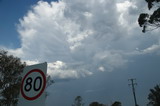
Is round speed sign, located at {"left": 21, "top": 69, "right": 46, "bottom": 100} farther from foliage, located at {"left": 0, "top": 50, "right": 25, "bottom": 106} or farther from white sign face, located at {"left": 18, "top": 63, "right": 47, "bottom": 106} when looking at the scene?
foliage, located at {"left": 0, "top": 50, "right": 25, "bottom": 106}

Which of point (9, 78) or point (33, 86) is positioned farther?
point (9, 78)

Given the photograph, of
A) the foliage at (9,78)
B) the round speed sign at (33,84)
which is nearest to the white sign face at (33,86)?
the round speed sign at (33,84)

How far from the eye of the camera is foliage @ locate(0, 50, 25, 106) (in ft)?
95.5

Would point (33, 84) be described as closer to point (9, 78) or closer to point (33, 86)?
point (33, 86)

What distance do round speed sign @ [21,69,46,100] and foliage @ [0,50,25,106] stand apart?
25879 mm

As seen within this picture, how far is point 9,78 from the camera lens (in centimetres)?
2947

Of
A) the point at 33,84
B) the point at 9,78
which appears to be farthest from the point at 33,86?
the point at 9,78

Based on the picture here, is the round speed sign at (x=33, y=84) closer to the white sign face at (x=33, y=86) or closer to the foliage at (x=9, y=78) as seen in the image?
the white sign face at (x=33, y=86)

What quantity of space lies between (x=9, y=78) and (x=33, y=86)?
2694cm

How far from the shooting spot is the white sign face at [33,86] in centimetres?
409

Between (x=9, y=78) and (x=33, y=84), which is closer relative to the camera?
(x=33, y=84)

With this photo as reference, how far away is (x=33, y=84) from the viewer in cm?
432

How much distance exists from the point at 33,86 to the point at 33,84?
44 mm

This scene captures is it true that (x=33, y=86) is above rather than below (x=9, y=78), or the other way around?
below
